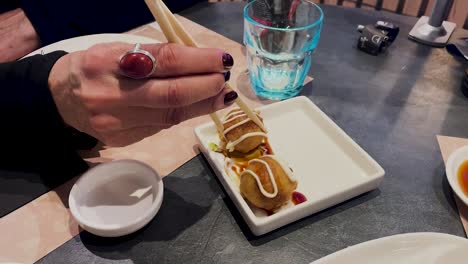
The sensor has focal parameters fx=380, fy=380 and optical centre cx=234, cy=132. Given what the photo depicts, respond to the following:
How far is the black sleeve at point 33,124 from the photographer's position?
63cm

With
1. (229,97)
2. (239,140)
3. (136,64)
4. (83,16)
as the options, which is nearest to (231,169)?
(239,140)

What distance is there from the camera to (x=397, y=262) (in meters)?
0.57

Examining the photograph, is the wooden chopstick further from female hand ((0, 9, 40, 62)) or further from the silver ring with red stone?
female hand ((0, 9, 40, 62))

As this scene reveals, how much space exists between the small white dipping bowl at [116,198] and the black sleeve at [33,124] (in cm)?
9

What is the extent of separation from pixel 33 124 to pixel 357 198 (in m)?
0.60

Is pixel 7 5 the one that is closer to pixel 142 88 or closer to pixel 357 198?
pixel 142 88

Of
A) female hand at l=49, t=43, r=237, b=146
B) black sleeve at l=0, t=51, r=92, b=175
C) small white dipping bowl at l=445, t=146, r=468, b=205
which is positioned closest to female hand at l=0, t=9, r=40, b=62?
black sleeve at l=0, t=51, r=92, b=175

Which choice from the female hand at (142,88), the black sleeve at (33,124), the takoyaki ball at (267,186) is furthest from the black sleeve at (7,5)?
the takoyaki ball at (267,186)

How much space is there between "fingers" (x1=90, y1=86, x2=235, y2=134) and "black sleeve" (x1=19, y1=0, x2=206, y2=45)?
2.28ft

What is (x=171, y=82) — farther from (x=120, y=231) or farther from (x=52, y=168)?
(x=52, y=168)

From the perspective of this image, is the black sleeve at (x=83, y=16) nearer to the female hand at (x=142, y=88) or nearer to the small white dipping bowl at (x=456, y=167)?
the female hand at (x=142, y=88)

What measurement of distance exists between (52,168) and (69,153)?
4cm

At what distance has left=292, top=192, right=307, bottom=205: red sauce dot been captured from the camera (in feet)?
2.17

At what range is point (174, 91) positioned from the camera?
535 mm
